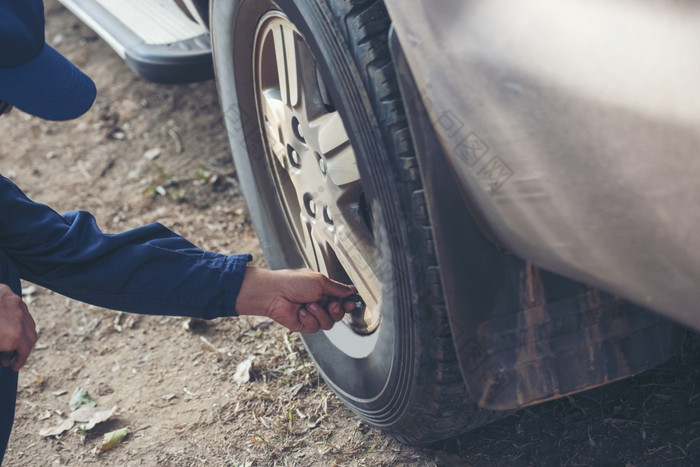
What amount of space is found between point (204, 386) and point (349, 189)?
83cm

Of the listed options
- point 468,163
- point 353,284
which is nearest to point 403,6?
point 468,163

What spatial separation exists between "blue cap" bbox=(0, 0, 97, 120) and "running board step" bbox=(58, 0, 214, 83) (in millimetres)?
707

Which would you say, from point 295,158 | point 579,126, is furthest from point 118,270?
point 579,126

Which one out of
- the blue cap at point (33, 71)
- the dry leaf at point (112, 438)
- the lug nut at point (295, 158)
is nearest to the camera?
the blue cap at point (33, 71)

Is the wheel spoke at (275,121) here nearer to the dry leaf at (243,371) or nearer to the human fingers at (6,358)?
the dry leaf at (243,371)

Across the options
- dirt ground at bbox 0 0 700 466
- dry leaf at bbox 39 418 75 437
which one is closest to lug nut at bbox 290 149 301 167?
dirt ground at bbox 0 0 700 466

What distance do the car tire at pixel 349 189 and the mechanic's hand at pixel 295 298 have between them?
6cm

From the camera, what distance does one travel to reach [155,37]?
7.84ft

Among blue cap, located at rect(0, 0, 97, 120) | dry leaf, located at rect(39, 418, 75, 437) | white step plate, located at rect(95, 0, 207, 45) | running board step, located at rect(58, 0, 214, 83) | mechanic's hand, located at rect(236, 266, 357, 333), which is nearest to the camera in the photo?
blue cap, located at rect(0, 0, 97, 120)

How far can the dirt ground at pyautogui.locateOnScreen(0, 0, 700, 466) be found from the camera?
1.62 meters

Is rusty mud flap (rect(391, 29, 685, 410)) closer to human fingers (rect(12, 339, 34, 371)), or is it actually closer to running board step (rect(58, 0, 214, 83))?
human fingers (rect(12, 339, 34, 371))

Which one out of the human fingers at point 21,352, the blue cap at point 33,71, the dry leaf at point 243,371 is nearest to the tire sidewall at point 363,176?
the dry leaf at point 243,371

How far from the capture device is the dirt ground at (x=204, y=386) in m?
1.62

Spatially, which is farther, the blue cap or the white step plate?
the white step plate
